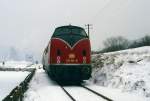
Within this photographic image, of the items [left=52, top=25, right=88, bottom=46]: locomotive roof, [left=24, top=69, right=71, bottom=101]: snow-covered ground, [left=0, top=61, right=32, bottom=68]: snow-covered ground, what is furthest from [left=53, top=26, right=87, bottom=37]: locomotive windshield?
[left=0, top=61, right=32, bottom=68]: snow-covered ground

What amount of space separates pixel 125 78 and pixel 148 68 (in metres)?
1.19

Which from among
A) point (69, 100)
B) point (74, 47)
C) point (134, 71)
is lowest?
point (69, 100)

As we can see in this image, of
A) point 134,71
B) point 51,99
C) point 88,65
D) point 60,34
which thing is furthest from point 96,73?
point 51,99

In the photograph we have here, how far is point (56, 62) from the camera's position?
19.3 meters

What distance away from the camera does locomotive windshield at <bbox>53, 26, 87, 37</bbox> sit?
2006 cm

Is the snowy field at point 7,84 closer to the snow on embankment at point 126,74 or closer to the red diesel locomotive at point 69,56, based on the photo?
the red diesel locomotive at point 69,56

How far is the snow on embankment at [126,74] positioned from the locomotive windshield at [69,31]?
8.76ft

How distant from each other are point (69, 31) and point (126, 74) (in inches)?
194

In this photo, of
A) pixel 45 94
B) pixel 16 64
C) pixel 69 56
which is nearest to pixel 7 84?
pixel 69 56

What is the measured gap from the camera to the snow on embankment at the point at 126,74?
14.5 meters

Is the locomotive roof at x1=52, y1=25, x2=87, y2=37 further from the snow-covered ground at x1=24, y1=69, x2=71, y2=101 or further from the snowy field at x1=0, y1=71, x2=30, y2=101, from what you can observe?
the snowy field at x1=0, y1=71, x2=30, y2=101

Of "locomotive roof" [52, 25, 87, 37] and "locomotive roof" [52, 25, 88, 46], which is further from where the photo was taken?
"locomotive roof" [52, 25, 87, 37]

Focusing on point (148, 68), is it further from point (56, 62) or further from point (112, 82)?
point (56, 62)

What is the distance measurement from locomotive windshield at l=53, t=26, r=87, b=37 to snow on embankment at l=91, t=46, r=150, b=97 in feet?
8.76
